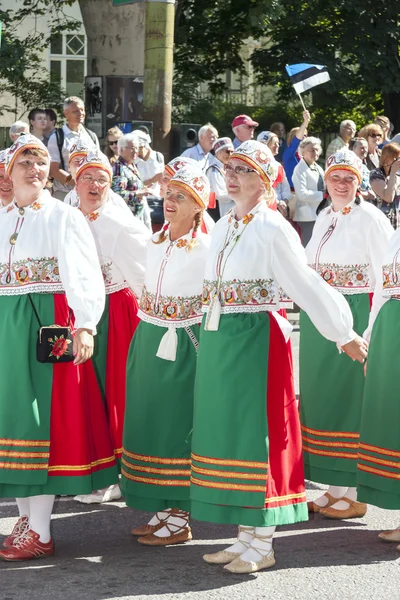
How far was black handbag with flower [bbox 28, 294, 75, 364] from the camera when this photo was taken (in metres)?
5.83

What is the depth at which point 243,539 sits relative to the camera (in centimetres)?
595

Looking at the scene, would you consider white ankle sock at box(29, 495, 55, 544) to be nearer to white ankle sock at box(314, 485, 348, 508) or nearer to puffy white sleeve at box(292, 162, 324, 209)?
white ankle sock at box(314, 485, 348, 508)

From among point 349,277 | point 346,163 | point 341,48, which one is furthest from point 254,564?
point 341,48

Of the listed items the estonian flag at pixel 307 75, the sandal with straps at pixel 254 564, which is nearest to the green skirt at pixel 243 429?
the sandal with straps at pixel 254 564

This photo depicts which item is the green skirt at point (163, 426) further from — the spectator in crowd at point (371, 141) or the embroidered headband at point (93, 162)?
the spectator in crowd at point (371, 141)

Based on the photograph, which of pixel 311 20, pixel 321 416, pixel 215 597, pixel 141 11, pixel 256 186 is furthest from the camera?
pixel 311 20

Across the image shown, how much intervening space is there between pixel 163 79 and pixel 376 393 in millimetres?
9423

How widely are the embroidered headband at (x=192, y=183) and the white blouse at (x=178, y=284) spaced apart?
185 mm

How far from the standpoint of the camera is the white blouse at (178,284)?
6320mm

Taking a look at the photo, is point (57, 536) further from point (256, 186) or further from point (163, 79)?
point (163, 79)

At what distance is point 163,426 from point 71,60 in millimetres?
26574

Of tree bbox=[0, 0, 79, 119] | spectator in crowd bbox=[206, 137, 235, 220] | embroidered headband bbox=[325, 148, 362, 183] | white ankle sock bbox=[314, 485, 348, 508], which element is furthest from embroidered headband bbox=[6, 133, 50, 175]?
tree bbox=[0, 0, 79, 119]

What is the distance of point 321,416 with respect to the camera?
275 inches

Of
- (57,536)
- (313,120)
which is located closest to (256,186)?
(57,536)
